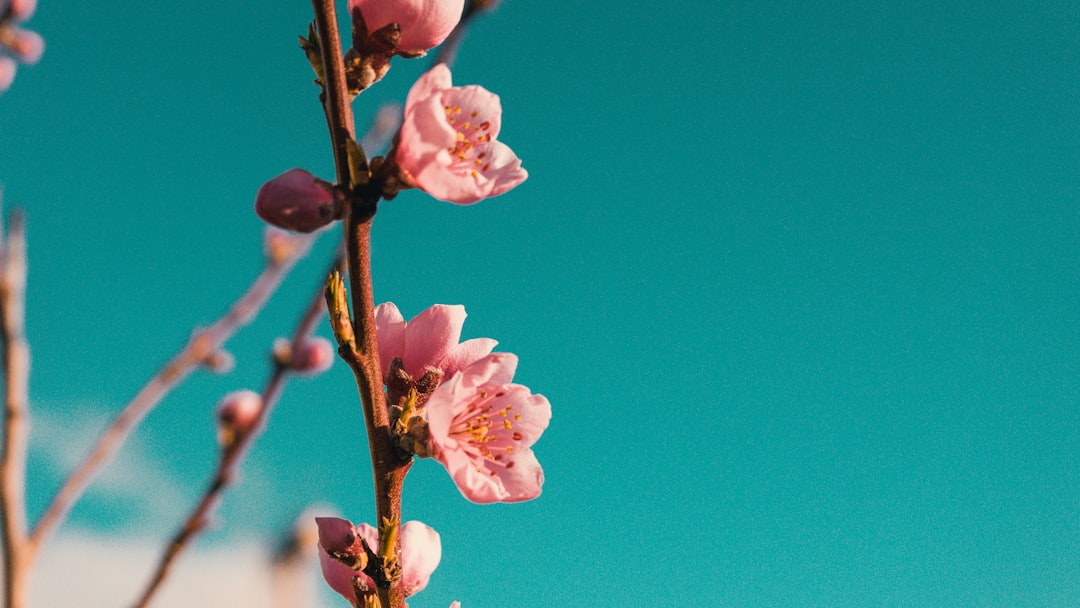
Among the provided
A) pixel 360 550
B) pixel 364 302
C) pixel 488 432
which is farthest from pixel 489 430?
pixel 364 302

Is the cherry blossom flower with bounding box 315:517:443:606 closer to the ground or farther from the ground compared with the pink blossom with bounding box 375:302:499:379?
closer to the ground

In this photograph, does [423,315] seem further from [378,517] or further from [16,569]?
[16,569]

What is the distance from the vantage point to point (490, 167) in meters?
1.29

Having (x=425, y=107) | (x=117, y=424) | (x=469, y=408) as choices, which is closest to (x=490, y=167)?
(x=425, y=107)

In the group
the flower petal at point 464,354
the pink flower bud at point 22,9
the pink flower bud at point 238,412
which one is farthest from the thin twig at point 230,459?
the pink flower bud at point 22,9

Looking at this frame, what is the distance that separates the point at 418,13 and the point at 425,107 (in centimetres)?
22

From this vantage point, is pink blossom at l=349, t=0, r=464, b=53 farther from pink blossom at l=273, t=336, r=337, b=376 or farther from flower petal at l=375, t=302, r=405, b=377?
pink blossom at l=273, t=336, r=337, b=376

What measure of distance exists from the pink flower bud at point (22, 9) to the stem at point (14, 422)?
1699 millimetres

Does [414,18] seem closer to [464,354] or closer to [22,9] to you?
[464,354]

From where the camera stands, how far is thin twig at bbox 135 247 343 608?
1606mm

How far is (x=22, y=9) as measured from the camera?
134 inches

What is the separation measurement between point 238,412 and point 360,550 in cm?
134

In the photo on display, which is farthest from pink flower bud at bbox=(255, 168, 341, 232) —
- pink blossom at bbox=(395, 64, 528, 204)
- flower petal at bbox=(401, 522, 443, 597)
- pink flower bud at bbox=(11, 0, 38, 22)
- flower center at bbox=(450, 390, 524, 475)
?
pink flower bud at bbox=(11, 0, 38, 22)

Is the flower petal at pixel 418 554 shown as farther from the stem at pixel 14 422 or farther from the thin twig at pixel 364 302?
the stem at pixel 14 422
